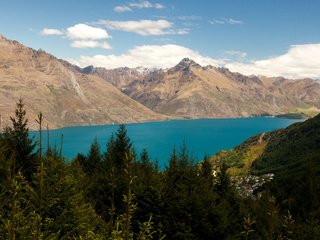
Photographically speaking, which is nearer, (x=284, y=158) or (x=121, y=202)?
(x=121, y=202)

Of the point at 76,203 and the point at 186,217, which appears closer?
the point at 76,203

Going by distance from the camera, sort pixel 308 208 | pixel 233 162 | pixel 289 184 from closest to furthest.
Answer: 1. pixel 308 208
2. pixel 289 184
3. pixel 233 162

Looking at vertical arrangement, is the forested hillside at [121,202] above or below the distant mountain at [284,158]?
above

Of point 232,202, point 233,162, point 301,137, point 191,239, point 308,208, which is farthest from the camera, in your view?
point 233,162

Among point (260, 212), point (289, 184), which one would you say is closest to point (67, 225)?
point (260, 212)

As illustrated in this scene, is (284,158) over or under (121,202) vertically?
under

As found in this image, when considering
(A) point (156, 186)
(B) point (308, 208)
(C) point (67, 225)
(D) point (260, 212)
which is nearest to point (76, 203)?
(C) point (67, 225)

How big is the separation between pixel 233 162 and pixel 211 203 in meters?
133

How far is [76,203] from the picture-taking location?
70.2 ft

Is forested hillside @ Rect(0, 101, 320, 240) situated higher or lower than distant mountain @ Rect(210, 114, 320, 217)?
higher

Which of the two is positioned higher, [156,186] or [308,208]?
[156,186]

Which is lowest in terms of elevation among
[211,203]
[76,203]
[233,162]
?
[233,162]

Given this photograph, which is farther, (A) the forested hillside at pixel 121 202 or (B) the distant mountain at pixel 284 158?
(B) the distant mountain at pixel 284 158

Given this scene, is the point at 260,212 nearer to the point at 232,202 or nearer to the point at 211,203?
the point at 232,202
